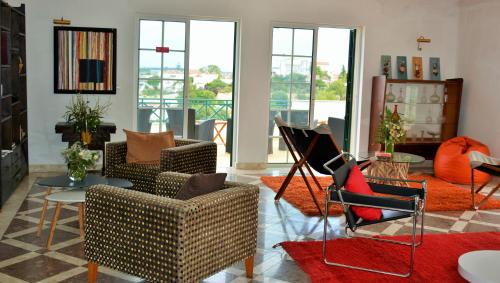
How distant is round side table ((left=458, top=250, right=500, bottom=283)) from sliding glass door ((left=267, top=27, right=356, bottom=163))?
459cm

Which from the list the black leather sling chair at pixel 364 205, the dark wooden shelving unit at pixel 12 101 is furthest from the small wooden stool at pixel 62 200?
the black leather sling chair at pixel 364 205

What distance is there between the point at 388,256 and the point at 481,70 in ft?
16.0

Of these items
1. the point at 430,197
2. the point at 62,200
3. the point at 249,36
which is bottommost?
the point at 430,197

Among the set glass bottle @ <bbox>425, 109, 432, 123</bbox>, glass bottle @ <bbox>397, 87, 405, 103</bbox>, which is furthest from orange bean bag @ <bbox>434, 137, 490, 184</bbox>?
glass bottle @ <bbox>397, 87, 405, 103</bbox>

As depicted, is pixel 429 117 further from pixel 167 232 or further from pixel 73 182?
pixel 167 232

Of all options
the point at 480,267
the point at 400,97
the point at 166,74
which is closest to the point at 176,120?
the point at 166,74

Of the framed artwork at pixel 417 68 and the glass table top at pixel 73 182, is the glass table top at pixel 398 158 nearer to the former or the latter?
the framed artwork at pixel 417 68

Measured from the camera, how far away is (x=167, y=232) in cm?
324

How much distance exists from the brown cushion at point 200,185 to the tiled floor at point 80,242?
2.25ft

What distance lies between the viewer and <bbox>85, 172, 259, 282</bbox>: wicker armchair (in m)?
3.24

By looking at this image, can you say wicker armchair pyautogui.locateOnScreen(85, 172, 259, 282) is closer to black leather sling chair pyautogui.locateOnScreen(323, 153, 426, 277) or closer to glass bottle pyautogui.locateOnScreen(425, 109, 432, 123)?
black leather sling chair pyautogui.locateOnScreen(323, 153, 426, 277)

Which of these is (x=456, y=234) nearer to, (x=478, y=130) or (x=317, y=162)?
(x=317, y=162)

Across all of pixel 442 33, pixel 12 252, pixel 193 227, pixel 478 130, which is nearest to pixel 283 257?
pixel 193 227

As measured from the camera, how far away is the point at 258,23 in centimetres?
804
